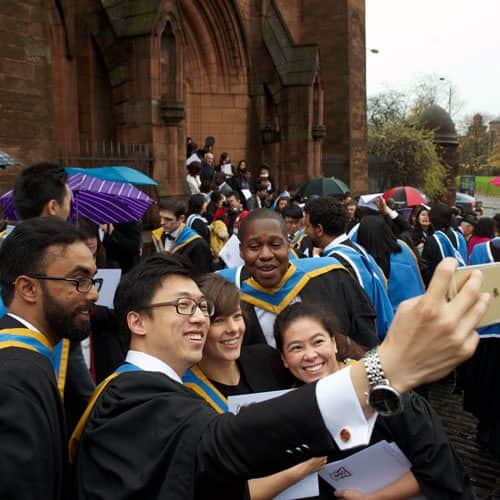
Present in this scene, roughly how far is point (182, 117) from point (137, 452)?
36.8 feet

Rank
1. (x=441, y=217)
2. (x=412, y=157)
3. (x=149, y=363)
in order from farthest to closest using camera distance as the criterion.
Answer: (x=412, y=157) → (x=441, y=217) → (x=149, y=363)

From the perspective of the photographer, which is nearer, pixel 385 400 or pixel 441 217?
pixel 385 400

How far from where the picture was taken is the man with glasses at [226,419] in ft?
3.57

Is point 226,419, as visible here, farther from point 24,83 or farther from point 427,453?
point 24,83

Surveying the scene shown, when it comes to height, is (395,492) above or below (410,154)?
below

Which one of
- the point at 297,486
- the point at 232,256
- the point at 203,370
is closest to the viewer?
the point at 297,486

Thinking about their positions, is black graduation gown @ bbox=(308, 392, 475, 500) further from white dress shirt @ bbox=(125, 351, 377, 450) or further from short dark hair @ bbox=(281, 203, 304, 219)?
short dark hair @ bbox=(281, 203, 304, 219)

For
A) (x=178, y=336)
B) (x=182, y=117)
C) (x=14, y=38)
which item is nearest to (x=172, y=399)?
(x=178, y=336)

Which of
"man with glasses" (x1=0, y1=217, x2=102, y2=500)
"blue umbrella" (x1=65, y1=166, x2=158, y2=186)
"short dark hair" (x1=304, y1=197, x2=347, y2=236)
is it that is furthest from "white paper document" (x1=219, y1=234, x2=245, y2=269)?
"man with glasses" (x1=0, y1=217, x2=102, y2=500)

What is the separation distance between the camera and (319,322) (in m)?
2.61

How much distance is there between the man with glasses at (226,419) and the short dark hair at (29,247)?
0.54 metres

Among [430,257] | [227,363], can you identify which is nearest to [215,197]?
[430,257]

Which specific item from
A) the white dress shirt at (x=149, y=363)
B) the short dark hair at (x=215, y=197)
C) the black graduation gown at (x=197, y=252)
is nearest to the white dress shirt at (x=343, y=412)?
the white dress shirt at (x=149, y=363)

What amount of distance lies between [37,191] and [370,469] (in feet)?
8.30
